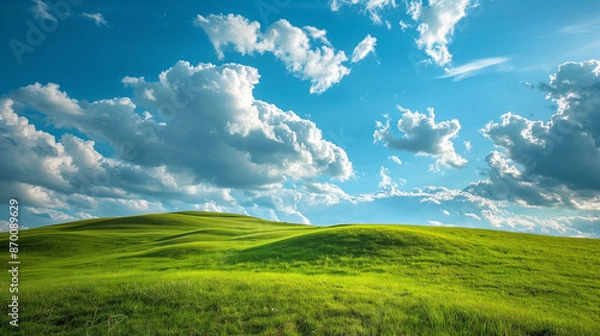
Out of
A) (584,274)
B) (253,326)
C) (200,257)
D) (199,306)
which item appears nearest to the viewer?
(253,326)

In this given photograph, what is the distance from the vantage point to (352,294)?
1528cm

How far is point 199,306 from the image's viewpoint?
43.1 feet

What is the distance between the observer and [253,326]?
11.7m

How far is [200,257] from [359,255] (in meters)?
15.6

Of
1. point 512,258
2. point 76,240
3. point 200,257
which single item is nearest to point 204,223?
point 76,240

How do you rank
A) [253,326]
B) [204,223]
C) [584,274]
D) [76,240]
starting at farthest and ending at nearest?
[204,223] < [76,240] < [584,274] < [253,326]

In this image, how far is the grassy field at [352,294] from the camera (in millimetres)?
11812

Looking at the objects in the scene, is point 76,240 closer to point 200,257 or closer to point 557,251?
point 200,257

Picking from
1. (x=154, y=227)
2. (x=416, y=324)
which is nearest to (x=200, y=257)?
(x=416, y=324)

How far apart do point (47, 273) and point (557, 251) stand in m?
44.4

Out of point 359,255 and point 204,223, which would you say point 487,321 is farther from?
point 204,223

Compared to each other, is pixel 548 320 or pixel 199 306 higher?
pixel 199 306

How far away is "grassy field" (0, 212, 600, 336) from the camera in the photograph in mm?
11812

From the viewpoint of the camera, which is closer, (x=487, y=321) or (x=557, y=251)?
(x=487, y=321)
